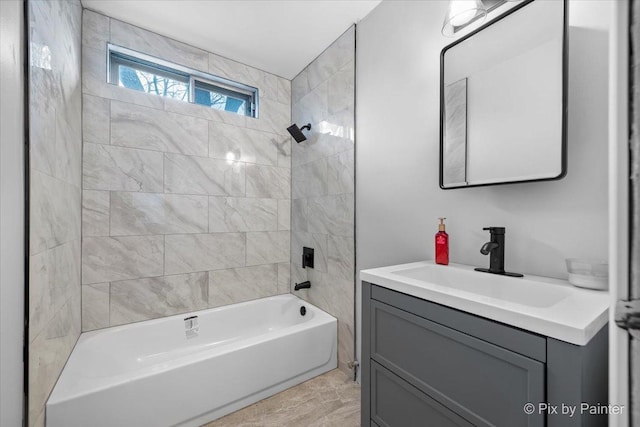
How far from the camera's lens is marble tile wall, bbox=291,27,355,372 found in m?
2.00

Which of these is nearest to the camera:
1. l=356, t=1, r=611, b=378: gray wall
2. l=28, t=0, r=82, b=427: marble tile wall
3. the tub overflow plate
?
l=356, t=1, r=611, b=378: gray wall

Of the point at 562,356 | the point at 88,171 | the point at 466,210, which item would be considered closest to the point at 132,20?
the point at 88,171

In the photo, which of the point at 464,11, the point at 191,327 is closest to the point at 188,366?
the point at 191,327

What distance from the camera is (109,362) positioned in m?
1.79

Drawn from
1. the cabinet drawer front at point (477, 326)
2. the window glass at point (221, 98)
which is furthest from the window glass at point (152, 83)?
the cabinet drawer front at point (477, 326)

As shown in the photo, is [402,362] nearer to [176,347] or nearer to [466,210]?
[466,210]

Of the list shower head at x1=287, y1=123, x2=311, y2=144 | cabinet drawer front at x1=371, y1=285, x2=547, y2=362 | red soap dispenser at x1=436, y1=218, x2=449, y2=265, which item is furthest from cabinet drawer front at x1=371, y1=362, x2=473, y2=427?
shower head at x1=287, y1=123, x2=311, y2=144

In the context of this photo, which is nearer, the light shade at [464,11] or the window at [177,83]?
the light shade at [464,11]

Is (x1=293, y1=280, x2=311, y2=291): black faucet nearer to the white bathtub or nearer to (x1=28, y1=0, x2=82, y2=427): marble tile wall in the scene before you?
the white bathtub

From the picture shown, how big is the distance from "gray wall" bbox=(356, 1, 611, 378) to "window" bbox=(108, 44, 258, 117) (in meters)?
1.18

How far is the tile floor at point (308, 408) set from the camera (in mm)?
1573

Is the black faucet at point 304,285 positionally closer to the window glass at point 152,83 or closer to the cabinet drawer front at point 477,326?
the cabinet drawer front at point 477,326

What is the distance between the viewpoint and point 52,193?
1257mm

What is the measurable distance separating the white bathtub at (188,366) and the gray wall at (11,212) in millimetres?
389
